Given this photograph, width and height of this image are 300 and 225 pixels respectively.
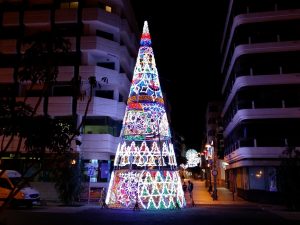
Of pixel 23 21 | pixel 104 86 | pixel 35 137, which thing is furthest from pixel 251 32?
pixel 35 137

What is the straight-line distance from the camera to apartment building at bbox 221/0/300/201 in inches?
1458

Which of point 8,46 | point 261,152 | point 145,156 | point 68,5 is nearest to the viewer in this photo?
point 145,156

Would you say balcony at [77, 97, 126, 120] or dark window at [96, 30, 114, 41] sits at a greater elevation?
dark window at [96, 30, 114, 41]

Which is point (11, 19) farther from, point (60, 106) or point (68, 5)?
point (60, 106)

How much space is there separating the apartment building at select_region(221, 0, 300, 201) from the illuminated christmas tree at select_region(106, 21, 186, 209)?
11.7m

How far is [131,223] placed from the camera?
18.7m

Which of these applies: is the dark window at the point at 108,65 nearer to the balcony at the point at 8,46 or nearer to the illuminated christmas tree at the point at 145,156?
the balcony at the point at 8,46

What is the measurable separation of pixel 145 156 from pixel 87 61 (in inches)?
757

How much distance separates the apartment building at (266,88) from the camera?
37.0 m

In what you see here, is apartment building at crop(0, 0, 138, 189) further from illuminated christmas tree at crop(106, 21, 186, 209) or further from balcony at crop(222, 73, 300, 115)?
balcony at crop(222, 73, 300, 115)

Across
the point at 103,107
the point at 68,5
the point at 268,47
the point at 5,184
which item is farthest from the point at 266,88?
the point at 5,184

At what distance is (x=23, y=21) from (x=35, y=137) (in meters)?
42.5

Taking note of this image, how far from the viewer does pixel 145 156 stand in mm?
28047

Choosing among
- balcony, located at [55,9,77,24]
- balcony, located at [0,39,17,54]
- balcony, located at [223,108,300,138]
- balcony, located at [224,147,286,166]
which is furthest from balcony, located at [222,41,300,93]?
balcony, located at [0,39,17,54]
